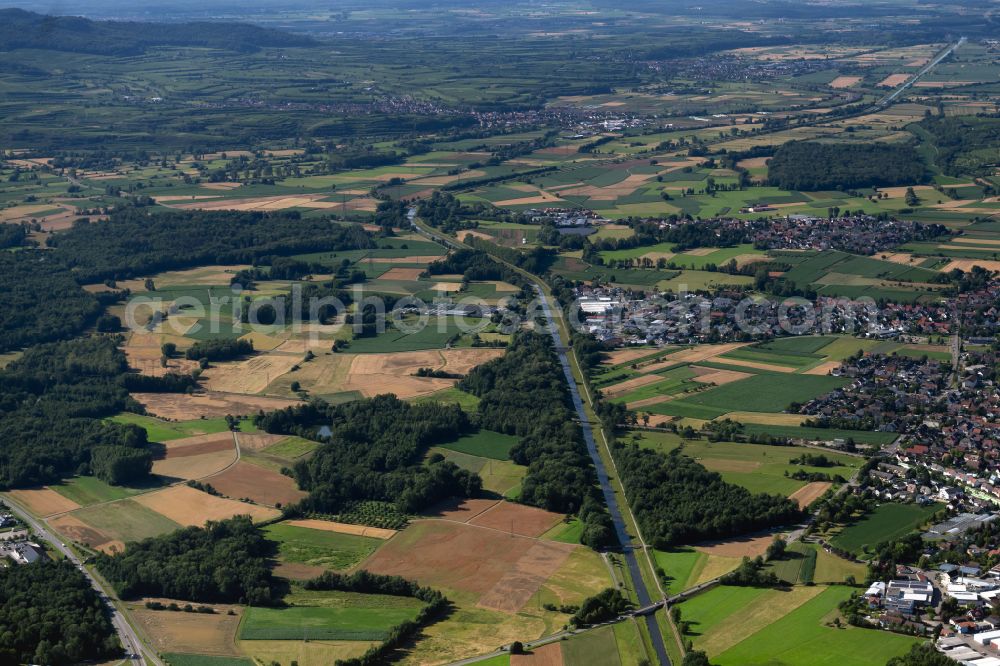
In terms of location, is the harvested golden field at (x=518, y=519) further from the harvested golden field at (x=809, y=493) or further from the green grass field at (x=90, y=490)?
the green grass field at (x=90, y=490)

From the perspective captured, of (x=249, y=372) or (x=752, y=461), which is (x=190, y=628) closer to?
(x=752, y=461)

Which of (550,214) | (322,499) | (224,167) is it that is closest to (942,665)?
(322,499)

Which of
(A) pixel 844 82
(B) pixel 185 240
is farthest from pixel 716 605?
(A) pixel 844 82

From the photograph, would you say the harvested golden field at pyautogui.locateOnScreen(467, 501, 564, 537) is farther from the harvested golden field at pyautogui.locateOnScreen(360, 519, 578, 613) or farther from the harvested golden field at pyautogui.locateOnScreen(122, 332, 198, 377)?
the harvested golden field at pyautogui.locateOnScreen(122, 332, 198, 377)

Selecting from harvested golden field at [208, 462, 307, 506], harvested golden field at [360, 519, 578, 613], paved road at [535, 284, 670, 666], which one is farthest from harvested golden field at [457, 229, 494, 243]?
harvested golden field at [360, 519, 578, 613]

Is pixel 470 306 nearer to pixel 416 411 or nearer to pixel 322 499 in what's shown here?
pixel 416 411
